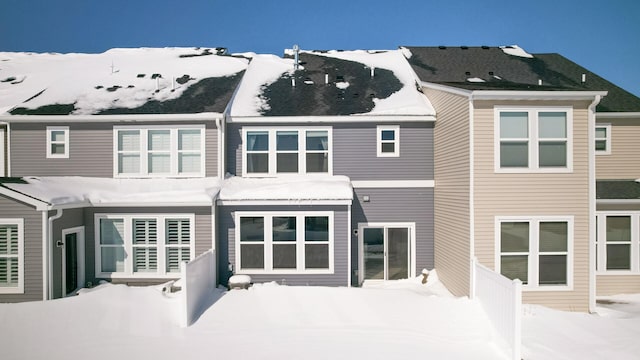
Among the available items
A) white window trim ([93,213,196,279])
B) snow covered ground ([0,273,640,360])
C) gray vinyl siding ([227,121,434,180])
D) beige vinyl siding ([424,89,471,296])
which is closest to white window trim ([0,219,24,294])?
snow covered ground ([0,273,640,360])

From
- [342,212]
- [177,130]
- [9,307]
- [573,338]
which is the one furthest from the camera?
[177,130]

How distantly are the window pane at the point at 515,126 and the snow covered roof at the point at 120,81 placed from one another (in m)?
8.56

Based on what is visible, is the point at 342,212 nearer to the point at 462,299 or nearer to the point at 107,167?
the point at 462,299

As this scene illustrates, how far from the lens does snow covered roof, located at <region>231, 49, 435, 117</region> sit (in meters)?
13.1

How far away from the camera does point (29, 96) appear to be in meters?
14.4

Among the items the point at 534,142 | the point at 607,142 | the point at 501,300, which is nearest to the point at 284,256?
the point at 501,300

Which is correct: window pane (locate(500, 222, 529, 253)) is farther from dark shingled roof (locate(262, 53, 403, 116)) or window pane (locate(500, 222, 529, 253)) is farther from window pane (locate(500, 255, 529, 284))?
dark shingled roof (locate(262, 53, 403, 116))

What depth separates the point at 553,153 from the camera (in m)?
9.90

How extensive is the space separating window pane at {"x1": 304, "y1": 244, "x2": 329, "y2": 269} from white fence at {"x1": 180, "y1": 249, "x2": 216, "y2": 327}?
2.85 metres

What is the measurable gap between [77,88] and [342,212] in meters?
11.0

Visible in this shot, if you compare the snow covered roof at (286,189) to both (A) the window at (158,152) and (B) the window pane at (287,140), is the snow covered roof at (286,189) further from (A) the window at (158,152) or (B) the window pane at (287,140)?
(A) the window at (158,152)

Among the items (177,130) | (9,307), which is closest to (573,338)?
(177,130)

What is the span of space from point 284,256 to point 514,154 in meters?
7.21

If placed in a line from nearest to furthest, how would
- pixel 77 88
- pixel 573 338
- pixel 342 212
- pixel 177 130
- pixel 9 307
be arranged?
pixel 573 338 < pixel 9 307 < pixel 342 212 < pixel 177 130 < pixel 77 88
